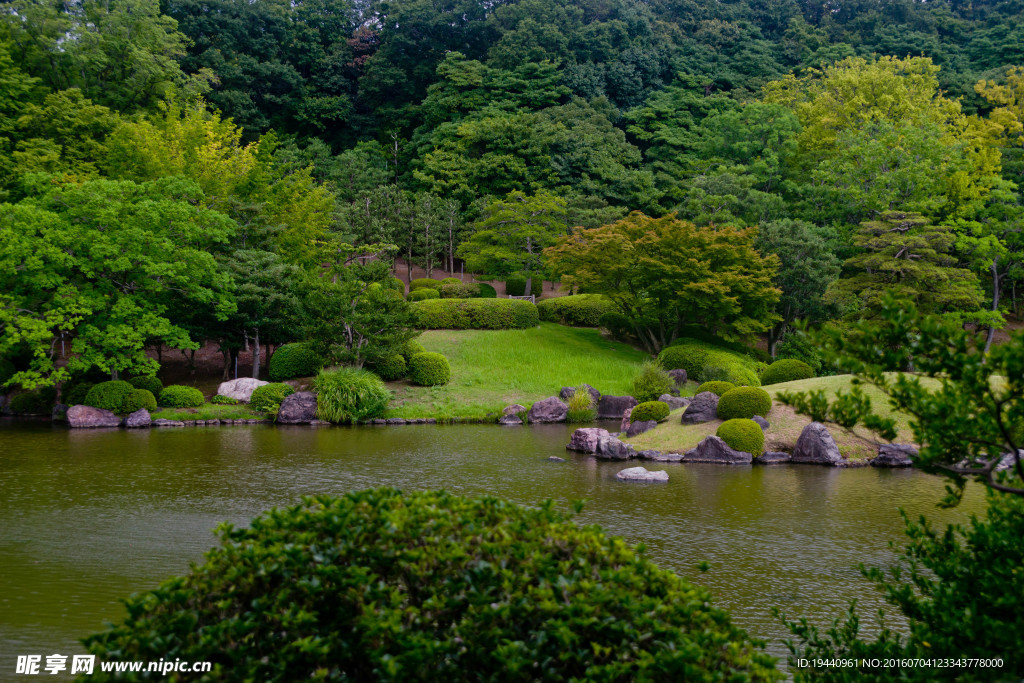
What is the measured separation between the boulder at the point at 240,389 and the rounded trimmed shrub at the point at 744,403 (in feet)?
42.6

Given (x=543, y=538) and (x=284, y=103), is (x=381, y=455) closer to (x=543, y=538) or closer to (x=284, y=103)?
(x=543, y=538)

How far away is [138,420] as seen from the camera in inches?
683

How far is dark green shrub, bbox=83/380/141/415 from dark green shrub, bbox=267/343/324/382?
4.43m

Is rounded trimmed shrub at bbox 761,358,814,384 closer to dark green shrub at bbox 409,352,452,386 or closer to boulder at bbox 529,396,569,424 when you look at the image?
boulder at bbox 529,396,569,424

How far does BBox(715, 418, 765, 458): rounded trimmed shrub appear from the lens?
45.8ft

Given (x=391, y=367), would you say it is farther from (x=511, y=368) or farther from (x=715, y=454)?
(x=715, y=454)

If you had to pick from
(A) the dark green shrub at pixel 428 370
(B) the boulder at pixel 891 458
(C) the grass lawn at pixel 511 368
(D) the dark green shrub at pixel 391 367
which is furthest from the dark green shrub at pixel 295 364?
(B) the boulder at pixel 891 458

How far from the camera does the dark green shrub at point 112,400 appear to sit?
58.1 feet

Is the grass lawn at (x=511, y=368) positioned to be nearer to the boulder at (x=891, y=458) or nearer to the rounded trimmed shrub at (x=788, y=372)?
the rounded trimmed shrub at (x=788, y=372)

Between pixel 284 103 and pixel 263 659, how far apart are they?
1879 inches

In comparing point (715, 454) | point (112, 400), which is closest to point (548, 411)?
point (715, 454)

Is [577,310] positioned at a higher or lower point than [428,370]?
higher

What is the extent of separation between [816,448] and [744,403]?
1.68m

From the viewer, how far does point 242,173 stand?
27.1 meters
